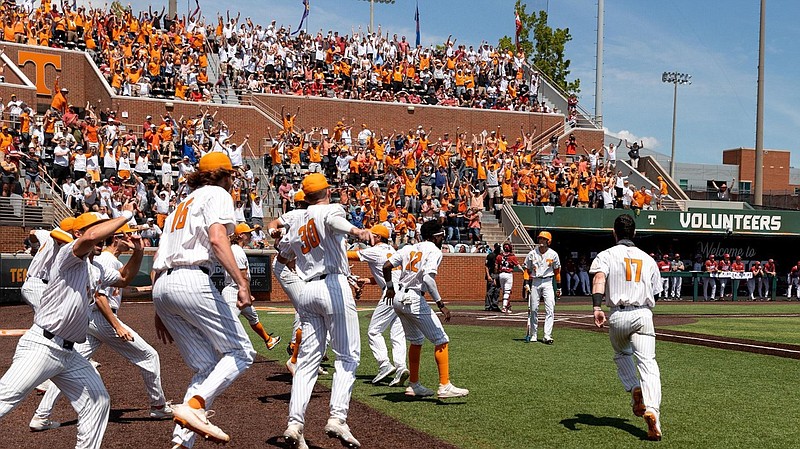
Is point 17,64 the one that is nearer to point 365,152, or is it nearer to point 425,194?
point 365,152

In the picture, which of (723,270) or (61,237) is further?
(723,270)

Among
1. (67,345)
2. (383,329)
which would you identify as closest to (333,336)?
(67,345)

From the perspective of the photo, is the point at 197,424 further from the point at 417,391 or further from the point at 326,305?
the point at 417,391

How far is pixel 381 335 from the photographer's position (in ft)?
33.2

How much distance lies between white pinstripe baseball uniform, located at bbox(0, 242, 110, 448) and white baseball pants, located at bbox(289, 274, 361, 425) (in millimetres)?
1616

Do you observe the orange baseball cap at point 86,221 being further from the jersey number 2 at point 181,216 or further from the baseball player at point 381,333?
the baseball player at point 381,333

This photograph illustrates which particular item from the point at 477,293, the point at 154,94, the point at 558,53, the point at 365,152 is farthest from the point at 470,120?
the point at 558,53

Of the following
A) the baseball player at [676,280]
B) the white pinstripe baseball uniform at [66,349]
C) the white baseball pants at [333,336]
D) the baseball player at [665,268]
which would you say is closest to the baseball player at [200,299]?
the white pinstripe baseball uniform at [66,349]

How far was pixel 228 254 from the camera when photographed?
5.54 metres

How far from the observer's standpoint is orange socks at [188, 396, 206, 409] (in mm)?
5488

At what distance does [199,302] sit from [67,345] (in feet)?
3.28

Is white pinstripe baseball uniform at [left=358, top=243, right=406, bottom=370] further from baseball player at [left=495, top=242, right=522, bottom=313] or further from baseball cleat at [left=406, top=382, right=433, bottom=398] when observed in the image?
baseball player at [left=495, top=242, right=522, bottom=313]

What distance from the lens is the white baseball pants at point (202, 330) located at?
564 cm

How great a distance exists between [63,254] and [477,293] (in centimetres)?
2447
